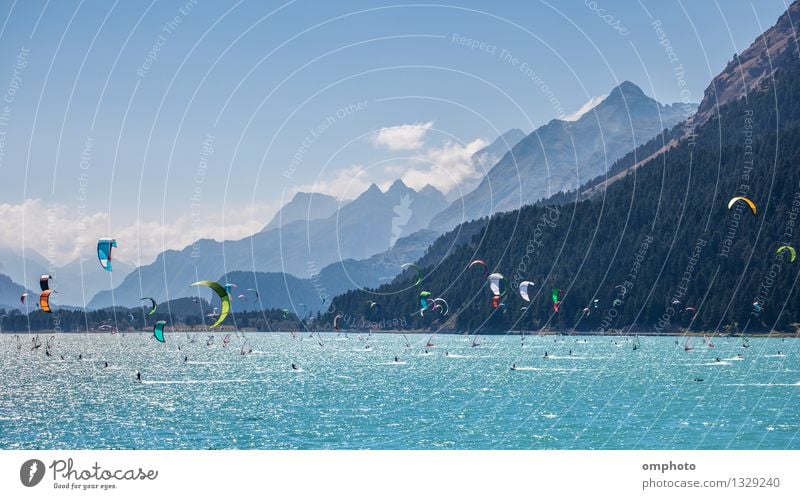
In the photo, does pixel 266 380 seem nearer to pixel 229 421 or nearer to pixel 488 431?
pixel 229 421

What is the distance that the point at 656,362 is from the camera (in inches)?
7495

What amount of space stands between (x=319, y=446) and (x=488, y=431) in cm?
1606

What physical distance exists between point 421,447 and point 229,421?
87.9 ft

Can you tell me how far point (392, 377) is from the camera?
520 feet
